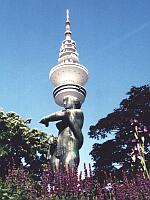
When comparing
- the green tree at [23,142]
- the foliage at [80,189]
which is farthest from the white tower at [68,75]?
the foliage at [80,189]

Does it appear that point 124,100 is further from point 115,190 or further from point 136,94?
point 115,190

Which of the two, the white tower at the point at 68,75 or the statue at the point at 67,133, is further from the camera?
the white tower at the point at 68,75

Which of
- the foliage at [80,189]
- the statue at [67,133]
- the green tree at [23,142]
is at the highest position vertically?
the green tree at [23,142]

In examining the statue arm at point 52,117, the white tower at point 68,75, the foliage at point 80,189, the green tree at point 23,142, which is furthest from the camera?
→ the green tree at point 23,142

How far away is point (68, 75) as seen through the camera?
23.7 metres

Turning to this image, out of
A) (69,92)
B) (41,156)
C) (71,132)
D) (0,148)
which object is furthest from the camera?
(41,156)

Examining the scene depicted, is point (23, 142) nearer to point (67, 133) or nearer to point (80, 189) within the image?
point (67, 133)

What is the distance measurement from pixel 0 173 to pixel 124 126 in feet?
35.6

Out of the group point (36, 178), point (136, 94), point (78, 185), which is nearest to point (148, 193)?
point (78, 185)

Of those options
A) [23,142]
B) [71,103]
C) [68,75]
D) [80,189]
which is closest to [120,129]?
[23,142]

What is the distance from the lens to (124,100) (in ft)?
117

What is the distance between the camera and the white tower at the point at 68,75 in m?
19.4

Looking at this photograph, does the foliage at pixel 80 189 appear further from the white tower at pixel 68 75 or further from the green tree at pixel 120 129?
the green tree at pixel 120 129

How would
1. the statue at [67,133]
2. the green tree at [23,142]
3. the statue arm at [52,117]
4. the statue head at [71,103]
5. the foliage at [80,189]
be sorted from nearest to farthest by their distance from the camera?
the foliage at [80,189], the statue at [67,133], the statue arm at [52,117], the statue head at [71,103], the green tree at [23,142]
